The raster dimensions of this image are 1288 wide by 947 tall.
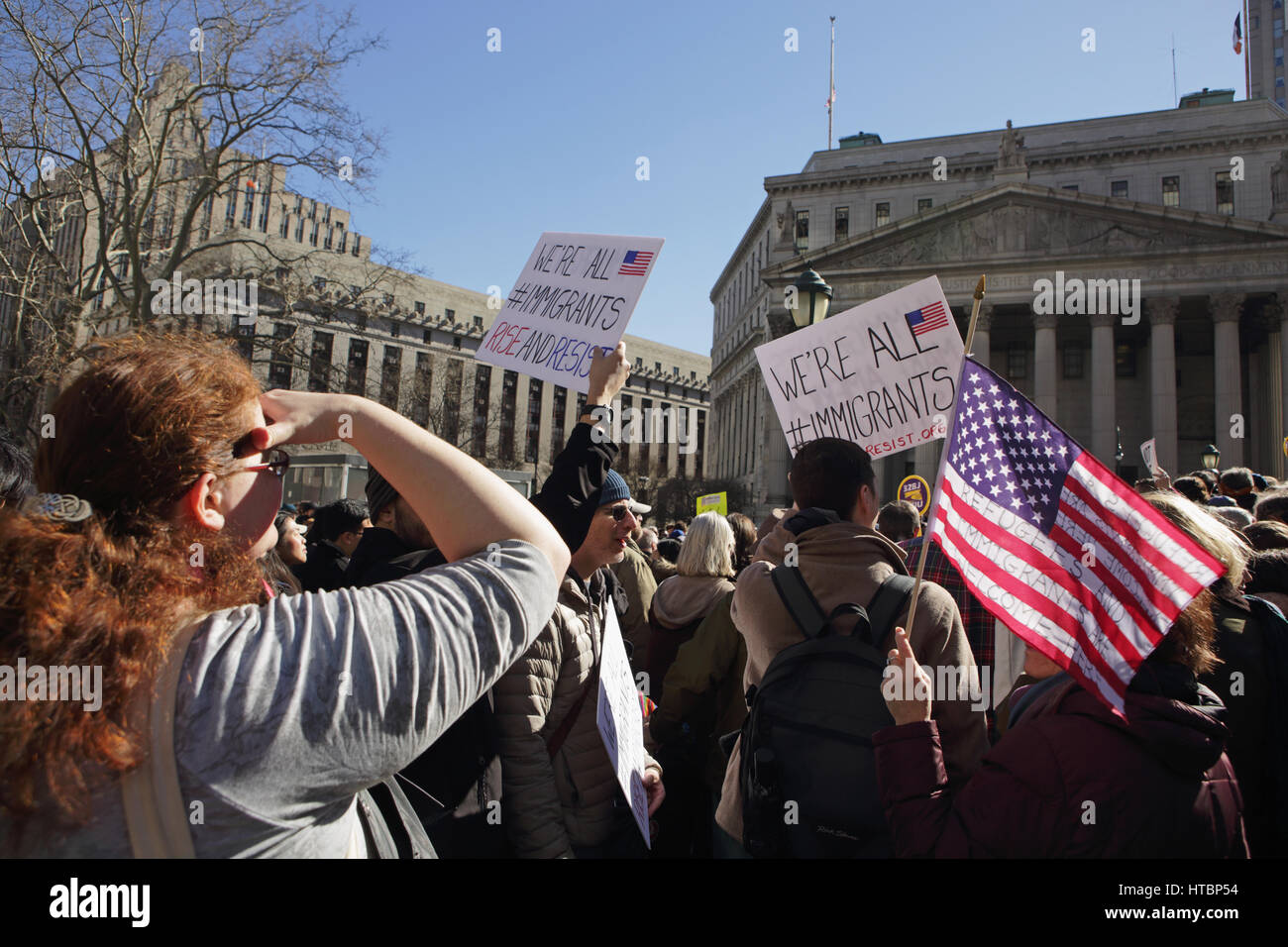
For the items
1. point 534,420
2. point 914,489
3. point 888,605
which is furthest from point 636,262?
point 534,420

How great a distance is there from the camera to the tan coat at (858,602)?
264 centimetres

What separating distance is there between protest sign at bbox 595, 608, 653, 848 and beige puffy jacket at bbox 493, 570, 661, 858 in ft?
0.25

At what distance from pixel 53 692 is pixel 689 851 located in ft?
11.8

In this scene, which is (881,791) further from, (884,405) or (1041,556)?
(884,405)

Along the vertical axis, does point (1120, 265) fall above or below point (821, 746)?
above

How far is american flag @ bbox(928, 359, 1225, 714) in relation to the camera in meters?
2.20

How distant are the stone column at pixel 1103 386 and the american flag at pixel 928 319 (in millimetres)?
36221

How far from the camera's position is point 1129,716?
1.99m

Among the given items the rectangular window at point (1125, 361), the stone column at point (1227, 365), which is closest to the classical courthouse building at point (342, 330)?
the rectangular window at point (1125, 361)

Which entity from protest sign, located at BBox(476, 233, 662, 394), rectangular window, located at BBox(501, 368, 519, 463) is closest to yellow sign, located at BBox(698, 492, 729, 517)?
protest sign, located at BBox(476, 233, 662, 394)

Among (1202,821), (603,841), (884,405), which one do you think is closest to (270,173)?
(884,405)

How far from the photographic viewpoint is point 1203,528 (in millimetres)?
2539

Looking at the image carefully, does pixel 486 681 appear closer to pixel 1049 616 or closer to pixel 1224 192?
pixel 1049 616
